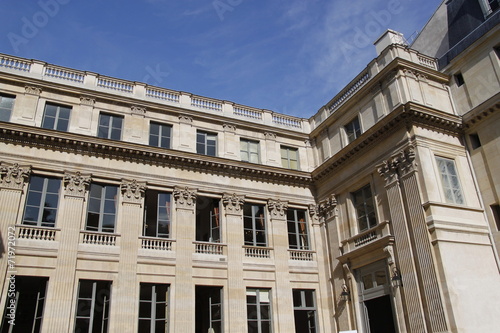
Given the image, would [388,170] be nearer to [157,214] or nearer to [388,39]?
[388,39]

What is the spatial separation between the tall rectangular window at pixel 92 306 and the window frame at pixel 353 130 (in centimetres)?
1217

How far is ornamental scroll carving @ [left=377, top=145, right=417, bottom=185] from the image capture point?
53.8 ft

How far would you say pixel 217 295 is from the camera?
1784 cm

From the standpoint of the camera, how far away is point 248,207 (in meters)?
20.0

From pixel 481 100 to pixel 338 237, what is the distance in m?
8.08

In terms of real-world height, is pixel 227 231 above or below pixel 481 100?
below

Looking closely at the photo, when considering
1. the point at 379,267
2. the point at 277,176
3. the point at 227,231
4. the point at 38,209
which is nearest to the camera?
the point at 38,209

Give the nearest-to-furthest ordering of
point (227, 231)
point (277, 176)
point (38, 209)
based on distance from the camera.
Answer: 1. point (38, 209)
2. point (227, 231)
3. point (277, 176)

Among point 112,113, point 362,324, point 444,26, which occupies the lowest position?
point 362,324

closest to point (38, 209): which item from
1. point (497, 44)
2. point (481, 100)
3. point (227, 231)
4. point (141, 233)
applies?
point (141, 233)

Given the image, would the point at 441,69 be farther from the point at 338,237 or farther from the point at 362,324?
the point at 362,324

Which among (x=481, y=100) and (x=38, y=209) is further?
(x=481, y=100)

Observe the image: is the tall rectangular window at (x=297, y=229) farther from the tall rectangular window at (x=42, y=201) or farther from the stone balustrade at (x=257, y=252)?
the tall rectangular window at (x=42, y=201)

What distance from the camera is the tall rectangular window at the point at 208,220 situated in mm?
18938
